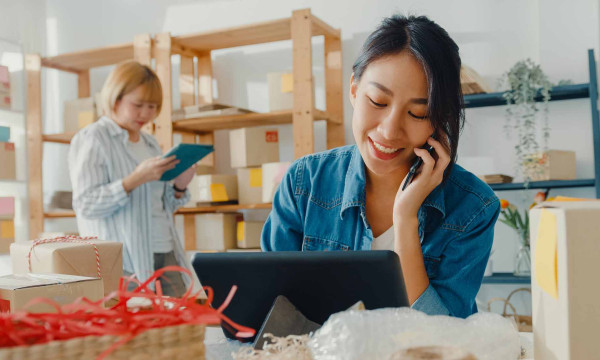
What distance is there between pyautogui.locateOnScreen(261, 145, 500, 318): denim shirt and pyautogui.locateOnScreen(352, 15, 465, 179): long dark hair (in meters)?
0.14

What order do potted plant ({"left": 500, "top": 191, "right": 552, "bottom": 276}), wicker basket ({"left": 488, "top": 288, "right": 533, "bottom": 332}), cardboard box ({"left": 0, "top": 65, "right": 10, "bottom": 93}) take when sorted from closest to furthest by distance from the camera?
wicker basket ({"left": 488, "top": 288, "right": 533, "bottom": 332}) < potted plant ({"left": 500, "top": 191, "right": 552, "bottom": 276}) < cardboard box ({"left": 0, "top": 65, "right": 10, "bottom": 93})

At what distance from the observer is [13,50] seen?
3.88 meters

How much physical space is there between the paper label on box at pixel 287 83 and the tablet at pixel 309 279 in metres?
2.51

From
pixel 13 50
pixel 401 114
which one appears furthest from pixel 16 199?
pixel 401 114

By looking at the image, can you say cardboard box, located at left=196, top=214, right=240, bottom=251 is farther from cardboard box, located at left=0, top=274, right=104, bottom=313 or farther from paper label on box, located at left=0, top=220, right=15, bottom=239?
cardboard box, located at left=0, top=274, right=104, bottom=313

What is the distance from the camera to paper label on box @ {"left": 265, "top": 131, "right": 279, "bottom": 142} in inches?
132

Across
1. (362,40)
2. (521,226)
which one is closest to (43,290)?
(521,226)

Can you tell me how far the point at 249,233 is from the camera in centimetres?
334

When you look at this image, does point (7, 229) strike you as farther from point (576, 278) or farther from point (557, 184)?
point (576, 278)

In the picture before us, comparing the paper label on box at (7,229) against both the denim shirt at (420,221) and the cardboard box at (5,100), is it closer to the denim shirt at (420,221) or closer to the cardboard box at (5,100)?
the cardboard box at (5,100)

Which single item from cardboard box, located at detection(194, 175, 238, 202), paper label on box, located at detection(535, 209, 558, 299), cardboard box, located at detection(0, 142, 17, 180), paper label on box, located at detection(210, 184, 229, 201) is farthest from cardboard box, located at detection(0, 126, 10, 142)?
paper label on box, located at detection(535, 209, 558, 299)

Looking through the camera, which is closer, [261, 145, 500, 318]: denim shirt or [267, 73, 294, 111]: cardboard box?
[261, 145, 500, 318]: denim shirt

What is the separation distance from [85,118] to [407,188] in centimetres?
305

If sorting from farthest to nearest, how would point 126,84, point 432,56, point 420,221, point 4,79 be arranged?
point 4,79 < point 126,84 < point 420,221 < point 432,56
